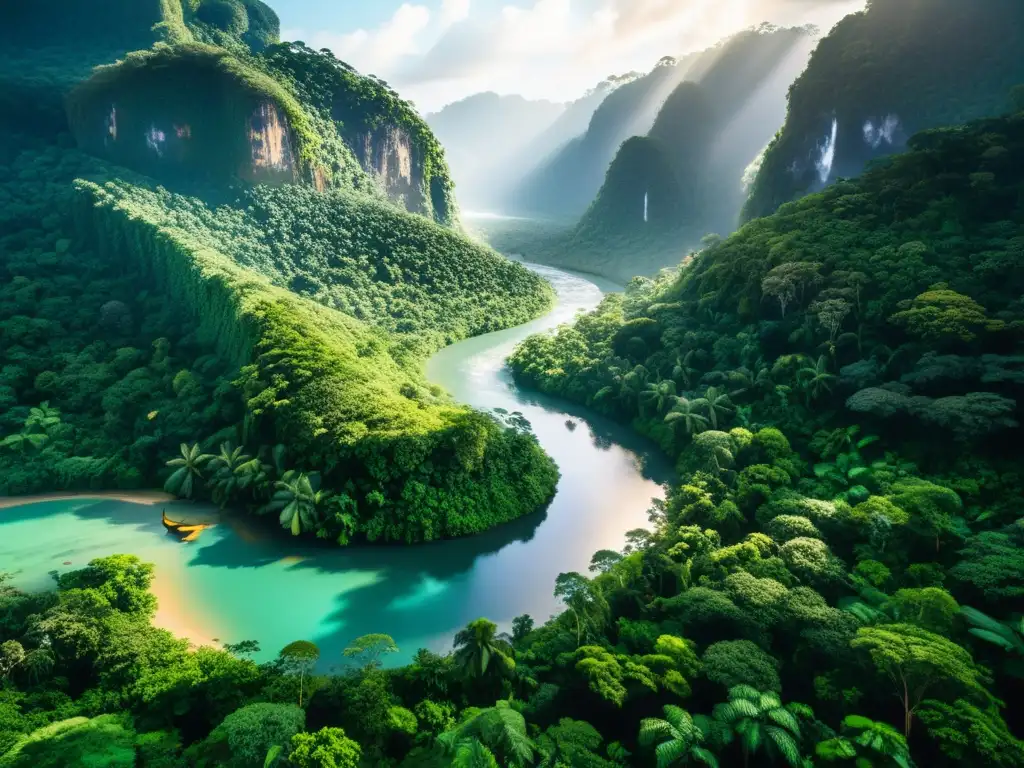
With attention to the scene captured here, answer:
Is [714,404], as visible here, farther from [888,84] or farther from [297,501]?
[888,84]

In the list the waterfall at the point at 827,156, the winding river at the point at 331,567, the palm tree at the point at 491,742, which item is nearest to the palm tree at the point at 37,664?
the winding river at the point at 331,567

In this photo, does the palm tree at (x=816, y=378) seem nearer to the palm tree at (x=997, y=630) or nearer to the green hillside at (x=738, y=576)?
the green hillside at (x=738, y=576)

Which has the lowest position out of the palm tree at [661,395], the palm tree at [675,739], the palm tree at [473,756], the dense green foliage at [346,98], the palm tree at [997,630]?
the palm tree at [675,739]

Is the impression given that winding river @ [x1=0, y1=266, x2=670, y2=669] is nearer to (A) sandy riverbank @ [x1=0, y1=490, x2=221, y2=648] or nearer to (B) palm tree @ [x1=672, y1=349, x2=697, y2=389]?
(A) sandy riverbank @ [x1=0, y1=490, x2=221, y2=648]

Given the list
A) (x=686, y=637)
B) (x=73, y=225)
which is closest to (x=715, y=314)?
(x=686, y=637)

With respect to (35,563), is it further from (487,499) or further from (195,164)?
(195,164)

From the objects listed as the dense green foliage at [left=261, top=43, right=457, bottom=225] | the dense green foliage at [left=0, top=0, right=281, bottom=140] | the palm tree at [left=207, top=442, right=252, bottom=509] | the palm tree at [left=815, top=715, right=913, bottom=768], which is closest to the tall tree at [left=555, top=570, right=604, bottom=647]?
the palm tree at [left=815, top=715, right=913, bottom=768]
